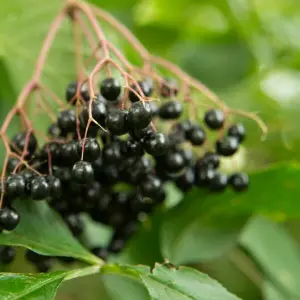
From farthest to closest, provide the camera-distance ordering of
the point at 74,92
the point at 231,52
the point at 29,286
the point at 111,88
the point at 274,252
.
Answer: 1. the point at 231,52
2. the point at 274,252
3. the point at 74,92
4. the point at 111,88
5. the point at 29,286

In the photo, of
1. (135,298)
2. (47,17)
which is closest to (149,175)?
(135,298)

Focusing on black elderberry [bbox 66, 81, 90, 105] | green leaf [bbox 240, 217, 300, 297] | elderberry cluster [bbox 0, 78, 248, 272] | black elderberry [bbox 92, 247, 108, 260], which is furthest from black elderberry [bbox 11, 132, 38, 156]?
green leaf [bbox 240, 217, 300, 297]

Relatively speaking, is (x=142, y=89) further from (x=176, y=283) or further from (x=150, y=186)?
(x=176, y=283)

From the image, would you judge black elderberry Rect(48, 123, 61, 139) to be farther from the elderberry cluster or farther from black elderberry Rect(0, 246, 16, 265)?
black elderberry Rect(0, 246, 16, 265)

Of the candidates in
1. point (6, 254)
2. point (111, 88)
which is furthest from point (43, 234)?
point (111, 88)

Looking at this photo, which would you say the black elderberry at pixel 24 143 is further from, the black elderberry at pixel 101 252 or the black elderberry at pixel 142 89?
the black elderberry at pixel 101 252

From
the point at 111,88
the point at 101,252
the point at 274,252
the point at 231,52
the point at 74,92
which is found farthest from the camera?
the point at 231,52
